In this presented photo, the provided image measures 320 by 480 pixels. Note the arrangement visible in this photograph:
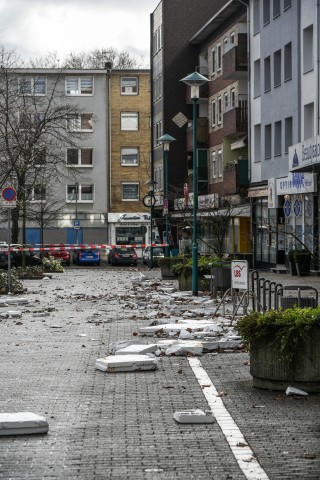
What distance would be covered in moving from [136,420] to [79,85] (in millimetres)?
88190

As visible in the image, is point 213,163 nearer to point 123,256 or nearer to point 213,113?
point 213,113

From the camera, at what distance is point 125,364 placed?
13.8 m

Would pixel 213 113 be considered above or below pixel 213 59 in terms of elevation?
below

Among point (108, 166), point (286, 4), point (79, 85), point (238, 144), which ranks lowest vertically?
point (238, 144)

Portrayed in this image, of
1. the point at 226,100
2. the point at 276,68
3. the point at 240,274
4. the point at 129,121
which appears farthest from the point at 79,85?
the point at 240,274

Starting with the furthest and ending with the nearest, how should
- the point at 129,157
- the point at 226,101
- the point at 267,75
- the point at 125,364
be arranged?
1. the point at 129,157
2. the point at 226,101
3. the point at 267,75
4. the point at 125,364

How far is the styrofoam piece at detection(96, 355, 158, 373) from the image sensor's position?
540 inches

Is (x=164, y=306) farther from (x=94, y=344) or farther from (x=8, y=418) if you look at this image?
(x=8, y=418)

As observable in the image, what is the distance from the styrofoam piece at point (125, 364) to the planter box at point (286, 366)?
2206 mm

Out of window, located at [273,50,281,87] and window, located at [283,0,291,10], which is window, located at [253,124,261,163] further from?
window, located at [283,0,291,10]

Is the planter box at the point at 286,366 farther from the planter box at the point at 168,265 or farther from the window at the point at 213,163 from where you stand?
the window at the point at 213,163

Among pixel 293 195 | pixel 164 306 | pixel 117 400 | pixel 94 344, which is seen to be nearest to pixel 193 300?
→ pixel 164 306

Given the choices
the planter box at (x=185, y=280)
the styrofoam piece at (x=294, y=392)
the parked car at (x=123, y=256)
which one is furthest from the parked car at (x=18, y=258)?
the styrofoam piece at (x=294, y=392)

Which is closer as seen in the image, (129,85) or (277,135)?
(277,135)
